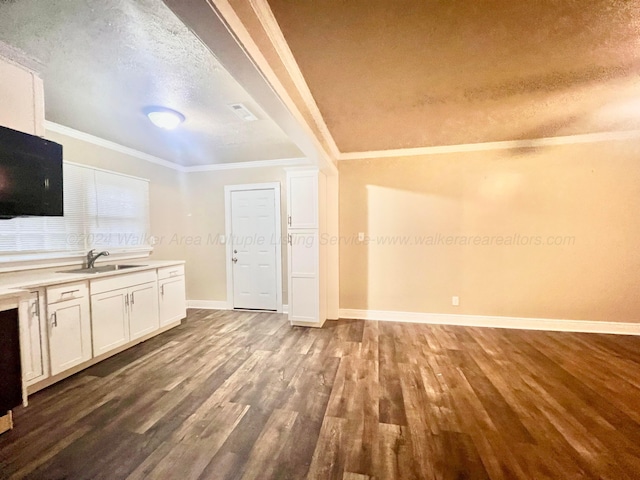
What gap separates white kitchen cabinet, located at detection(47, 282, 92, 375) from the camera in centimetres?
223

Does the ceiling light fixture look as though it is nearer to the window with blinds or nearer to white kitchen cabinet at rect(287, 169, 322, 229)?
the window with blinds

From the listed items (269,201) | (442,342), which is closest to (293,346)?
(442,342)

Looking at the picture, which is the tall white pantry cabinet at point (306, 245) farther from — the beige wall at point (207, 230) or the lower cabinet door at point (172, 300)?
the lower cabinet door at point (172, 300)

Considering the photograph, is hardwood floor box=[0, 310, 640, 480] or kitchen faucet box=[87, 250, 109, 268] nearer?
hardwood floor box=[0, 310, 640, 480]

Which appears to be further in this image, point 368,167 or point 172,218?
point 172,218

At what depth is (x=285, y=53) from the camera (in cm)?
162

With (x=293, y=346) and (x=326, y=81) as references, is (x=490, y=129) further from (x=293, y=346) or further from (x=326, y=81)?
(x=293, y=346)

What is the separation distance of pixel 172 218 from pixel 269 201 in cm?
170

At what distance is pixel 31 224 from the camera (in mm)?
2623

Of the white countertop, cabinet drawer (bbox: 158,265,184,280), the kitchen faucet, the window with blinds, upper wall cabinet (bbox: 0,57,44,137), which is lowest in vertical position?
cabinet drawer (bbox: 158,265,184,280)

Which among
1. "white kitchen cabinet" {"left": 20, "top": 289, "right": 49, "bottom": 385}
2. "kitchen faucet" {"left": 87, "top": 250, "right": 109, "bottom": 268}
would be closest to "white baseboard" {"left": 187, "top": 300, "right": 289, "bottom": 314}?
"kitchen faucet" {"left": 87, "top": 250, "right": 109, "bottom": 268}

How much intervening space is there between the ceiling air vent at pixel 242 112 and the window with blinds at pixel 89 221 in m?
2.10

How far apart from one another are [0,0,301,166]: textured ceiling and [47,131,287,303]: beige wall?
1.08 meters

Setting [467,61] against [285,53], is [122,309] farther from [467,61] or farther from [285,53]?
[467,61]
